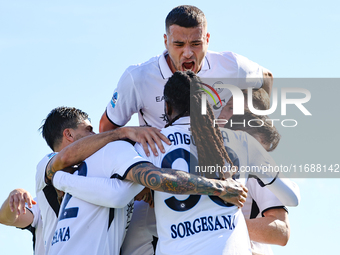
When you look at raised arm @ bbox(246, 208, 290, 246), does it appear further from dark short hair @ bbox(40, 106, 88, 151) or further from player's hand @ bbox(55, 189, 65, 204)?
dark short hair @ bbox(40, 106, 88, 151)

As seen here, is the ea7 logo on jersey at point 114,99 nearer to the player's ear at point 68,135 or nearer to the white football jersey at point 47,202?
the player's ear at point 68,135

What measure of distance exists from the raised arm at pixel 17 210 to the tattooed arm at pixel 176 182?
6.88ft

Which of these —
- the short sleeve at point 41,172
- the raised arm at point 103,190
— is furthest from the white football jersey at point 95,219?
the short sleeve at point 41,172

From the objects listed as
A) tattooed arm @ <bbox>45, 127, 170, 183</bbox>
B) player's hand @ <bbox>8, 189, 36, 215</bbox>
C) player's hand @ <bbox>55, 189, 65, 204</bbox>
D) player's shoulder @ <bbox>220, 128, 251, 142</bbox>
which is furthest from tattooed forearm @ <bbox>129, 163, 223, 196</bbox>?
player's hand @ <bbox>8, 189, 36, 215</bbox>

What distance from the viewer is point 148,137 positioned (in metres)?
5.43

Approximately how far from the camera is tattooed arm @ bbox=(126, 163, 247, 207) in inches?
196

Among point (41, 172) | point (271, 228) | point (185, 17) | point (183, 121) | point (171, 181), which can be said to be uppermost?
point (185, 17)

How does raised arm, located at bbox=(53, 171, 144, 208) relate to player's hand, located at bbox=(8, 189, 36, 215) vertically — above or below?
above

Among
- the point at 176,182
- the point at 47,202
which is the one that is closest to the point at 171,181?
the point at 176,182

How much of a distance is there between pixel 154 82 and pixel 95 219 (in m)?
2.72

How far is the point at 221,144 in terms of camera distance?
5.37 m

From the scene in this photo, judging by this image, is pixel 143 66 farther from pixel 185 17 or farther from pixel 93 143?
pixel 93 143

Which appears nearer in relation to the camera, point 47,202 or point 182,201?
point 182,201

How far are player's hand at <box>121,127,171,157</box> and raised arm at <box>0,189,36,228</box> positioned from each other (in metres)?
1.83
